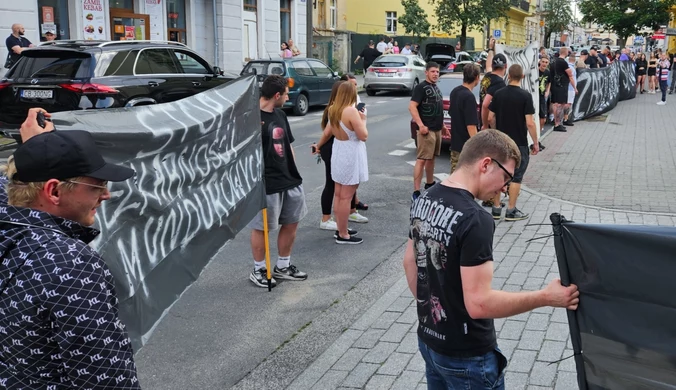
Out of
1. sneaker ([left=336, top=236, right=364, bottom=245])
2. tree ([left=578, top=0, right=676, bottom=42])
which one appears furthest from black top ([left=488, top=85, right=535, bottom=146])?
tree ([left=578, top=0, right=676, bottom=42])

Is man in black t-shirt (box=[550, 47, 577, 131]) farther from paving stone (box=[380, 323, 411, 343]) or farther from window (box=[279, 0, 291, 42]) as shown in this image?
window (box=[279, 0, 291, 42])

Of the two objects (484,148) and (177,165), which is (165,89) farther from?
(484,148)

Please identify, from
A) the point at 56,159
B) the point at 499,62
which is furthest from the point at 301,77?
the point at 56,159

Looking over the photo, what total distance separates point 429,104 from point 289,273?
149 inches

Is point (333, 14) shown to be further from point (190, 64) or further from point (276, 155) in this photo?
point (276, 155)

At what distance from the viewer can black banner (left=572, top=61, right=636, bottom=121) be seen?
60.5 ft

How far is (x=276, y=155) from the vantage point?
19.6ft

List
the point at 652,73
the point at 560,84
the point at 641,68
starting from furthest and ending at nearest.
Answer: the point at 652,73 < the point at 641,68 < the point at 560,84

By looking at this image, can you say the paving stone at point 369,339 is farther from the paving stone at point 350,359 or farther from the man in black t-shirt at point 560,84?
the man in black t-shirt at point 560,84

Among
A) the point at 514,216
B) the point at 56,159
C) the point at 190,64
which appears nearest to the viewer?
the point at 56,159

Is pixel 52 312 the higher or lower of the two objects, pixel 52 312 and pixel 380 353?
the higher

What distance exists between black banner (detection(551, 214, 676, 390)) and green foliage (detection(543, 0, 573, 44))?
77.5 metres

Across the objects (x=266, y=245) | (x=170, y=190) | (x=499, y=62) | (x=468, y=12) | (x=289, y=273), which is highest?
(x=468, y=12)

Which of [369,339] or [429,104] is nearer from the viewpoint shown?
[369,339]
